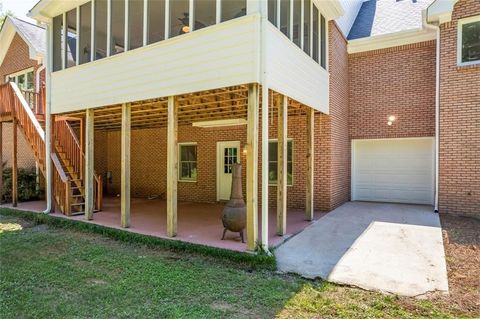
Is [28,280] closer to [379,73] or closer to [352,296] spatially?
[352,296]

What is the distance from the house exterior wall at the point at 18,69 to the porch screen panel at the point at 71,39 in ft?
18.3

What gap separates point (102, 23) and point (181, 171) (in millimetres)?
5786

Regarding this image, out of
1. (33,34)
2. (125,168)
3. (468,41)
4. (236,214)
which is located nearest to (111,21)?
(125,168)

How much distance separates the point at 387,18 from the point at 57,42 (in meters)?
10.9

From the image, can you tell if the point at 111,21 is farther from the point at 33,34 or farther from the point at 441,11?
the point at 33,34

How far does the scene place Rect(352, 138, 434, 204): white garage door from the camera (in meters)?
10.3

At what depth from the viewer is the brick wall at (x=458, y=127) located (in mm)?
8359

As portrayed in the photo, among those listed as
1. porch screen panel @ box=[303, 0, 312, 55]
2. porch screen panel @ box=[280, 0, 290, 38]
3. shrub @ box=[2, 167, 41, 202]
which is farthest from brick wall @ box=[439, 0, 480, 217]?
shrub @ box=[2, 167, 41, 202]

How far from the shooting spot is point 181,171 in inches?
498

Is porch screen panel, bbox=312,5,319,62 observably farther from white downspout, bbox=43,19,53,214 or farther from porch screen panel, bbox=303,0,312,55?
white downspout, bbox=43,19,53,214

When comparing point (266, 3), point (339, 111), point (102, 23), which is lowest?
point (339, 111)

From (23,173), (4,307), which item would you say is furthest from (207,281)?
(23,173)

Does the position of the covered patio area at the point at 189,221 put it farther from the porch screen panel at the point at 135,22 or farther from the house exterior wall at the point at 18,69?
the porch screen panel at the point at 135,22

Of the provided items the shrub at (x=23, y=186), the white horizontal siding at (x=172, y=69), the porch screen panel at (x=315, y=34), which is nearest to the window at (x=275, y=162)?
the porch screen panel at (x=315, y=34)
